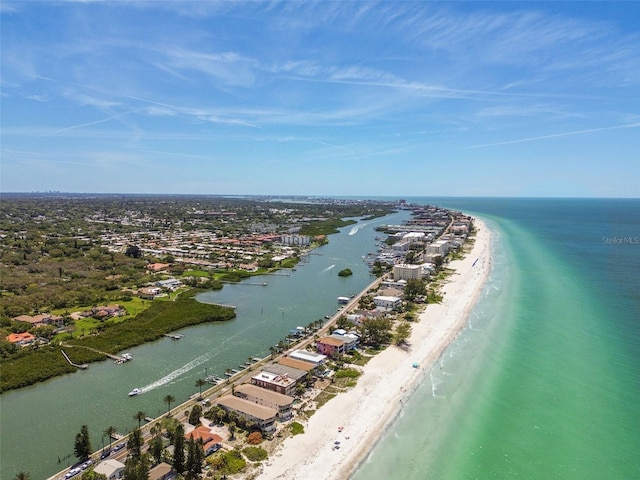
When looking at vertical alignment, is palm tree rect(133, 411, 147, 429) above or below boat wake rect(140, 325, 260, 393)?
above

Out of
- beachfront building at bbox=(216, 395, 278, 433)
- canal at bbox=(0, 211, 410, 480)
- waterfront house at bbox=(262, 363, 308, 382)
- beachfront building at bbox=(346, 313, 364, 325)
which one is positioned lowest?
canal at bbox=(0, 211, 410, 480)

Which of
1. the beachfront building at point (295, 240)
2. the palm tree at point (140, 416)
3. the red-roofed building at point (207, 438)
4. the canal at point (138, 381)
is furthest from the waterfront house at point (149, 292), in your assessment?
the beachfront building at point (295, 240)

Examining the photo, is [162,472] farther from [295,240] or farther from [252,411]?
[295,240]

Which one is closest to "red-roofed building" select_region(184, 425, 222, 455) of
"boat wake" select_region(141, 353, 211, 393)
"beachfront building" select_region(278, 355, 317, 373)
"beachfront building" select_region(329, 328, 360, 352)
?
"boat wake" select_region(141, 353, 211, 393)

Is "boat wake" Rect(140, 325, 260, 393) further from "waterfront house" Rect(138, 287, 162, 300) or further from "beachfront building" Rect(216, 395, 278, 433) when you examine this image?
"waterfront house" Rect(138, 287, 162, 300)

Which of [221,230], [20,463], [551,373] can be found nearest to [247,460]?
[20,463]

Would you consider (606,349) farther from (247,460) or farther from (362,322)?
(247,460)
